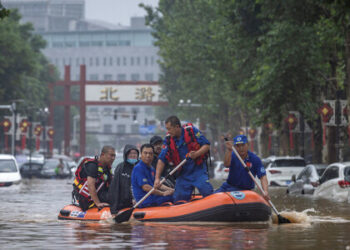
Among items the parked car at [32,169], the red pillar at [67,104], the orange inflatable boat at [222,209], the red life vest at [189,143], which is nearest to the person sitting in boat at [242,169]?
the orange inflatable boat at [222,209]

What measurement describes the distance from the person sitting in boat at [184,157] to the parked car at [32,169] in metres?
47.9

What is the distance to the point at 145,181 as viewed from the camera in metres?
17.4

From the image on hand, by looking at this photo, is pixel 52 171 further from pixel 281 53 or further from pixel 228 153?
pixel 228 153

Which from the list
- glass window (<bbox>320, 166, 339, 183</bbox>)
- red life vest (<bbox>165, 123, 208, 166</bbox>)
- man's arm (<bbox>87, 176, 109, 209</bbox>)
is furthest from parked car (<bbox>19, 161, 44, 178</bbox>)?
red life vest (<bbox>165, 123, 208, 166</bbox>)

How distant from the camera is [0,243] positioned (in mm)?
13930

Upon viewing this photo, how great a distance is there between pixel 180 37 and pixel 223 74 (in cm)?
2027

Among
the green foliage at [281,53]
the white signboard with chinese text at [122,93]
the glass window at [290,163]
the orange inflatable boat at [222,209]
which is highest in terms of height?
the white signboard with chinese text at [122,93]

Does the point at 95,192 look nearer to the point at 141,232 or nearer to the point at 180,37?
the point at 141,232

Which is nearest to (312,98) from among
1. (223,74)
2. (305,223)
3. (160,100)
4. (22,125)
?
(223,74)

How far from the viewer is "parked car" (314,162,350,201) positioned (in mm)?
27375

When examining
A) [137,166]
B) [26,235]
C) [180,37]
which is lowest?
[26,235]

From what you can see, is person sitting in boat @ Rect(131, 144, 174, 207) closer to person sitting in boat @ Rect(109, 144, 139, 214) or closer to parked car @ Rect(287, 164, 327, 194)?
person sitting in boat @ Rect(109, 144, 139, 214)

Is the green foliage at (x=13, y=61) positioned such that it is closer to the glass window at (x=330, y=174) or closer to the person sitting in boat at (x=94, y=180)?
the glass window at (x=330, y=174)

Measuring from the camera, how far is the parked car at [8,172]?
1663 inches
